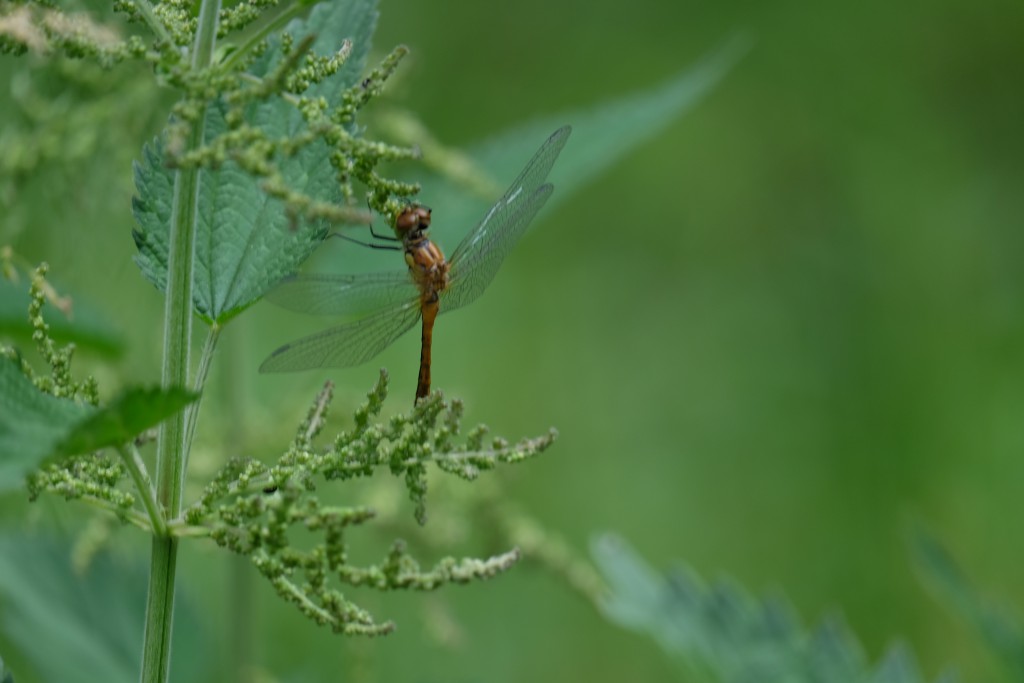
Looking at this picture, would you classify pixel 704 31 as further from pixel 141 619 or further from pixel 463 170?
pixel 141 619

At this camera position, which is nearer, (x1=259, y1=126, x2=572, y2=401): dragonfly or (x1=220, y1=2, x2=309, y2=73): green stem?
(x1=220, y1=2, x2=309, y2=73): green stem

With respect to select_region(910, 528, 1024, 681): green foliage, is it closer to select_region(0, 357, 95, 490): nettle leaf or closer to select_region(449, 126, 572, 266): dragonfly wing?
select_region(449, 126, 572, 266): dragonfly wing

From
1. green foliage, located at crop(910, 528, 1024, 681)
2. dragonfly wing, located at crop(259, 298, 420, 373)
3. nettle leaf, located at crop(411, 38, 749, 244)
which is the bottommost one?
green foliage, located at crop(910, 528, 1024, 681)

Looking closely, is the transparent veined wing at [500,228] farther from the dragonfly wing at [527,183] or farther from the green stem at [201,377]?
the green stem at [201,377]

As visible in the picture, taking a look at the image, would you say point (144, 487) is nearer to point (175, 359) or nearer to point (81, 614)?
point (175, 359)

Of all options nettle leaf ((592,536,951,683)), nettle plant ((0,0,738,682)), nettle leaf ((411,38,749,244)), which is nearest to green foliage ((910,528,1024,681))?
nettle leaf ((592,536,951,683))

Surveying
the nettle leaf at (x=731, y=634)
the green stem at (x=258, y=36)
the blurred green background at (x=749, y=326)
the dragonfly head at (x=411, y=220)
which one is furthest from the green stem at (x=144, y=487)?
the blurred green background at (x=749, y=326)

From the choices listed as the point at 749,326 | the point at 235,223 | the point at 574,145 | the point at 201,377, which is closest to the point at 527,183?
the point at 574,145
